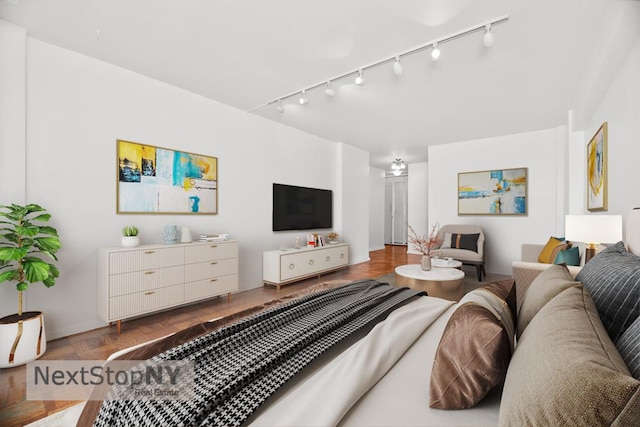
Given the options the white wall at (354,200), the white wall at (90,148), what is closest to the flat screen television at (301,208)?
the white wall at (354,200)

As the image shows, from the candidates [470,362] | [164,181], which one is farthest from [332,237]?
[470,362]

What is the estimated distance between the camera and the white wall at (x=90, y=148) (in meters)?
2.44

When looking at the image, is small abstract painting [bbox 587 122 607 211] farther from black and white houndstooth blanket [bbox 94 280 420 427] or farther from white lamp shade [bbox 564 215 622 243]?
black and white houndstooth blanket [bbox 94 280 420 427]

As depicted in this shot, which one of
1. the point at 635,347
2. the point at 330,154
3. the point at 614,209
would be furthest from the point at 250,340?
the point at 330,154

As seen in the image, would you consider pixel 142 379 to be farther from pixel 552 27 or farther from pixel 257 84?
pixel 552 27

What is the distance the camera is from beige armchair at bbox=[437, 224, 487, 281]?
15.0 ft

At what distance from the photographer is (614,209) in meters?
2.49

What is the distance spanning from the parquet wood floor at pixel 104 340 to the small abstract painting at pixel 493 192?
3502 mm

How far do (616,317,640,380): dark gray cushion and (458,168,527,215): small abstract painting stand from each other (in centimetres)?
517

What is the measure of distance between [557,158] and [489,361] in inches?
215

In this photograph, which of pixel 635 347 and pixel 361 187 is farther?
pixel 361 187

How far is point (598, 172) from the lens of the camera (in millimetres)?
2936

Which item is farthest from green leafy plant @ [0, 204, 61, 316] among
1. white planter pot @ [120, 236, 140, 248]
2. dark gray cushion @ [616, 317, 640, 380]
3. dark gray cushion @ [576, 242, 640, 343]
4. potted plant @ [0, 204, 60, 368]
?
dark gray cushion @ [576, 242, 640, 343]

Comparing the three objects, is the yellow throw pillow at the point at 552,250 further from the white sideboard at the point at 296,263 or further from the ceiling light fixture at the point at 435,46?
the white sideboard at the point at 296,263
